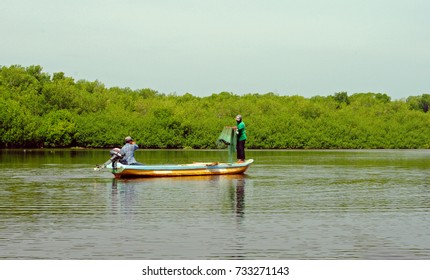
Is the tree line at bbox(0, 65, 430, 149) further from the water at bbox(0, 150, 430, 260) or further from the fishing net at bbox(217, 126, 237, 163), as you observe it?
the water at bbox(0, 150, 430, 260)

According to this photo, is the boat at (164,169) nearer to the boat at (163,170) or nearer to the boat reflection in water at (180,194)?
the boat at (163,170)

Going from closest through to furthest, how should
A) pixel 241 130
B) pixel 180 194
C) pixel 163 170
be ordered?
pixel 180 194, pixel 163 170, pixel 241 130

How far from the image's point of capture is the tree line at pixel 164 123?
61.4 m

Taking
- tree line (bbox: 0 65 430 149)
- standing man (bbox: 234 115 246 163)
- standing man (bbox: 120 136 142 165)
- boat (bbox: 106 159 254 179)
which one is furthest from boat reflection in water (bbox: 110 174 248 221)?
tree line (bbox: 0 65 430 149)

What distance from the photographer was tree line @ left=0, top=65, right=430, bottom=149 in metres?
61.4

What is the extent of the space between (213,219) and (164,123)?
2045 inches

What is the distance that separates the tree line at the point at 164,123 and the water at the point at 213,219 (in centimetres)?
4075

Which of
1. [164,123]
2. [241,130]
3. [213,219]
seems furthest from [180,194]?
[164,123]

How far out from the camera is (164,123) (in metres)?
64.9

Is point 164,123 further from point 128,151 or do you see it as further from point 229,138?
point 128,151

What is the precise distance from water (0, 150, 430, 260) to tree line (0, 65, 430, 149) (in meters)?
40.7

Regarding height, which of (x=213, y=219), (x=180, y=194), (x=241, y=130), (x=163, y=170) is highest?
(x=241, y=130)
